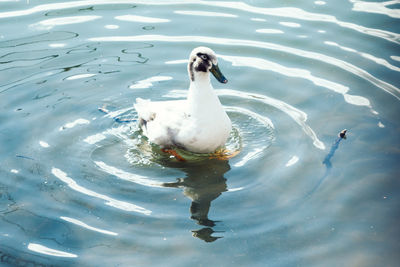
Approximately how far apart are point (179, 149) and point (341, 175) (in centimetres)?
193

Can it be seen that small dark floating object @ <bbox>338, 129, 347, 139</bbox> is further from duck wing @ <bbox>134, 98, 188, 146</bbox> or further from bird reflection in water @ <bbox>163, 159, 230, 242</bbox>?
duck wing @ <bbox>134, 98, 188, 146</bbox>

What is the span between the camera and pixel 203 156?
674cm

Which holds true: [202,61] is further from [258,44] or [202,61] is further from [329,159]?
[258,44]

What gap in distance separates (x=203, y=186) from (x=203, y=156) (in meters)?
0.57

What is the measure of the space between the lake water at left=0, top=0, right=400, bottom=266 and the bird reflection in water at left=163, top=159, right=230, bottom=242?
20mm

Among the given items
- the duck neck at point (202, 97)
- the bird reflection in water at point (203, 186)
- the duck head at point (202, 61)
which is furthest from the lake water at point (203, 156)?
the duck head at point (202, 61)

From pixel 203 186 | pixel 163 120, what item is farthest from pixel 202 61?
pixel 203 186

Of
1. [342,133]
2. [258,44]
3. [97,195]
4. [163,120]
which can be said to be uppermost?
[258,44]

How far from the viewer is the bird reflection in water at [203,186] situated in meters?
5.65

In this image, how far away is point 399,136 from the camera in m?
6.96

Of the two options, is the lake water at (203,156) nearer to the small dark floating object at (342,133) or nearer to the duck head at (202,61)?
the small dark floating object at (342,133)

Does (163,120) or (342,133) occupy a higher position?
(163,120)

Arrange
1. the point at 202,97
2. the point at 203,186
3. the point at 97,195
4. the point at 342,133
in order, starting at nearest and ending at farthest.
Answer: the point at 97,195
the point at 203,186
the point at 202,97
the point at 342,133

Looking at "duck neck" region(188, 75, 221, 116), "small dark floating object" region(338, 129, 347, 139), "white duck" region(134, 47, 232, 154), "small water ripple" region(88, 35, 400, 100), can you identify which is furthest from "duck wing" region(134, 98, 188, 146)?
"small water ripple" region(88, 35, 400, 100)
